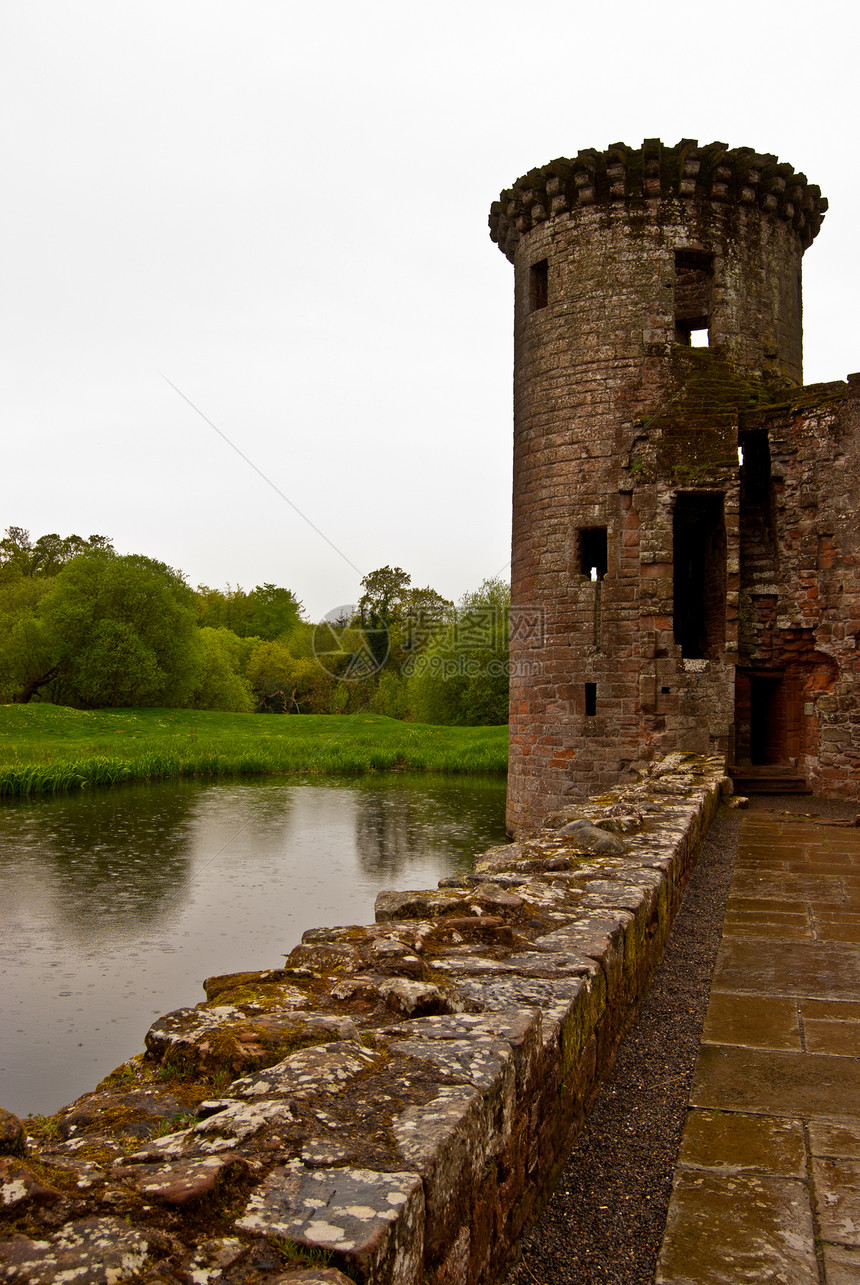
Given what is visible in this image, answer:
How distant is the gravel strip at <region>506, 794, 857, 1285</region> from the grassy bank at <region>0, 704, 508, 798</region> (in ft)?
56.3

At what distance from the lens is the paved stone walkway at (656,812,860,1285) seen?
1.81 m

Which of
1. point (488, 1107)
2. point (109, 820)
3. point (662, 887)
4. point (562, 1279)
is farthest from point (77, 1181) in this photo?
point (109, 820)

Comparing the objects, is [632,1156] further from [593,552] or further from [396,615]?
[396,615]

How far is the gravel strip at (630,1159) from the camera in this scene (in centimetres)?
182

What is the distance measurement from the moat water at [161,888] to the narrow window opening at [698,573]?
4.29m

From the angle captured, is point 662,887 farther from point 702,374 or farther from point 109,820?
point 109,820

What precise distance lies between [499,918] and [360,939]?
0.47 metres

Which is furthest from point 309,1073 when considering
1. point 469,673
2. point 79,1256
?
point 469,673

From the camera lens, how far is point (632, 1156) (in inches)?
89.1

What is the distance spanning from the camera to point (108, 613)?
33875 millimetres

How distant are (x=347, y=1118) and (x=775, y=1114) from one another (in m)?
1.44

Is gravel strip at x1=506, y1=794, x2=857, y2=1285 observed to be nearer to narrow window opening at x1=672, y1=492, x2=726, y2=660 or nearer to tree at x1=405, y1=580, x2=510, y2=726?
narrow window opening at x1=672, y1=492, x2=726, y2=660

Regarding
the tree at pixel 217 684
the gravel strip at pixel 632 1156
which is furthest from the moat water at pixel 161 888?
the tree at pixel 217 684

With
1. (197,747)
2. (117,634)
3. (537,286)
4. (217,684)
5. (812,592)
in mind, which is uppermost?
(537,286)
